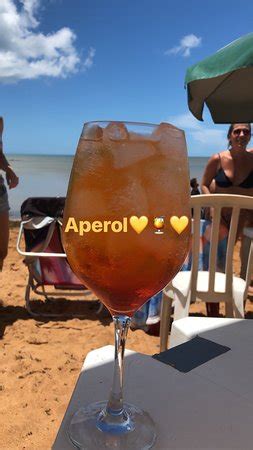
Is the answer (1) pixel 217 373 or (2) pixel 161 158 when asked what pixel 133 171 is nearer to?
(2) pixel 161 158

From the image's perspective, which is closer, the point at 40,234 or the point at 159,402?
the point at 159,402

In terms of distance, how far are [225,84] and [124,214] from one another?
7.51 ft

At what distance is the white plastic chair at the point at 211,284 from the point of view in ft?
9.73

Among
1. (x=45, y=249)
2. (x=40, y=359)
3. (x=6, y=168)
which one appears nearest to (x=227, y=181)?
(x=45, y=249)

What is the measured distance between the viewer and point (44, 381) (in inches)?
112

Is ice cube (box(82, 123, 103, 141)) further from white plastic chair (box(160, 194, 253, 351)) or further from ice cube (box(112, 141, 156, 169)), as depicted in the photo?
white plastic chair (box(160, 194, 253, 351))

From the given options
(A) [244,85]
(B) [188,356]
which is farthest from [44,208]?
(B) [188,356]

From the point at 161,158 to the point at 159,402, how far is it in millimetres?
454

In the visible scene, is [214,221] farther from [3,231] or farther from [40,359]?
[3,231]

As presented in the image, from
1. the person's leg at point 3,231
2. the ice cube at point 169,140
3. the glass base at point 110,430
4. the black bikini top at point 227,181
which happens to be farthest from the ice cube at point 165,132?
the black bikini top at point 227,181

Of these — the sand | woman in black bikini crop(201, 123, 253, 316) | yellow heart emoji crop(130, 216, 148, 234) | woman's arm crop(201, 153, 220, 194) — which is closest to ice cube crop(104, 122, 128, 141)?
yellow heart emoji crop(130, 216, 148, 234)

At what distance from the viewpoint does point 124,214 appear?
0.54 m

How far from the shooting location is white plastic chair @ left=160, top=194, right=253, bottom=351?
9.73ft

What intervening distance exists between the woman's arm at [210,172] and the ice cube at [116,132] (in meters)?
3.86
